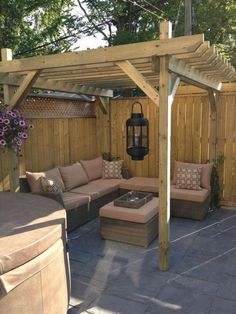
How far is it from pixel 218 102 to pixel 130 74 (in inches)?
107

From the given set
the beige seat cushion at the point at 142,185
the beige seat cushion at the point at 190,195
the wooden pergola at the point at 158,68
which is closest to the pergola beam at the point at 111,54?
the wooden pergola at the point at 158,68

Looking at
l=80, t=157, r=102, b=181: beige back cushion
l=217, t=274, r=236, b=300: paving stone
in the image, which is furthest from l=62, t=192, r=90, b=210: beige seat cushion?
l=217, t=274, r=236, b=300: paving stone

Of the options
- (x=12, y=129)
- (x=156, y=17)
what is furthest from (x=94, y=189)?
(x=156, y=17)

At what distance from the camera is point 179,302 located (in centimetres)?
269

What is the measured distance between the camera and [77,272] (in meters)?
3.24

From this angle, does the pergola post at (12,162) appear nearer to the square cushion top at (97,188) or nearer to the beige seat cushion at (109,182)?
the square cushion top at (97,188)

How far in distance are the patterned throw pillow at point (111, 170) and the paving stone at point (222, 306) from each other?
351 cm

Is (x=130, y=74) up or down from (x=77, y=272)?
up

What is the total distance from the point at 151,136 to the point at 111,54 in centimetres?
300

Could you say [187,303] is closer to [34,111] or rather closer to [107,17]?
[34,111]

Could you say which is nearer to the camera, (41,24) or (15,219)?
(15,219)

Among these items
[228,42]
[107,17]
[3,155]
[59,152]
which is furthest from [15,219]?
[228,42]

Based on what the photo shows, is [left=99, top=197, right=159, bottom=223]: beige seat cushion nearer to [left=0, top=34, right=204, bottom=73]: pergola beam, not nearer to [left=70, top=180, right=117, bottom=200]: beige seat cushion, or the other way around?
[left=70, top=180, right=117, bottom=200]: beige seat cushion

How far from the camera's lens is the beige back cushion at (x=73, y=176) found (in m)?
5.05
